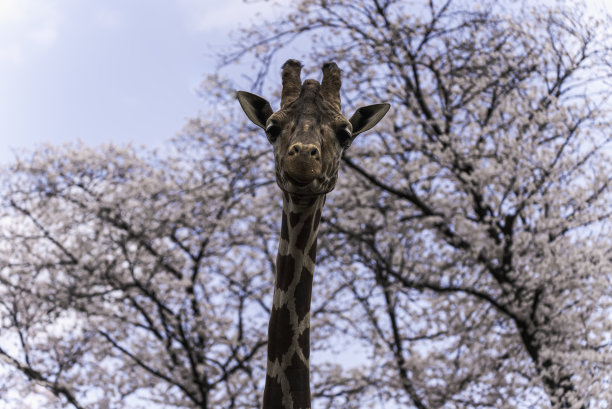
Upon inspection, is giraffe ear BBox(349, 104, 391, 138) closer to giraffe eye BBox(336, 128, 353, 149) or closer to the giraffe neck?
giraffe eye BBox(336, 128, 353, 149)

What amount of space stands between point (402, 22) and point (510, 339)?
17.2 feet

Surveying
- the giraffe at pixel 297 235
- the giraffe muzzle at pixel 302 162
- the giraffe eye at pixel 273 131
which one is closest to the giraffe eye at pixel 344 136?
the giraffe at pixel 297 235

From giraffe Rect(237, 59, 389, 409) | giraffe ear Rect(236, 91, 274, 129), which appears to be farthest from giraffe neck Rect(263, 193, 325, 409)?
giraffe ear Rect(236, 91, 274, 129)

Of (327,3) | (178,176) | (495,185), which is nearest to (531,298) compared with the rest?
(495,185)

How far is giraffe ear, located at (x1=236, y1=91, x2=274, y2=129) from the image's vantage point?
376 centimetres

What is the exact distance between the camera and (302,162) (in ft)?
9.69

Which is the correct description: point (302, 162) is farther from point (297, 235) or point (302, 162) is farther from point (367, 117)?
point (367, 117)

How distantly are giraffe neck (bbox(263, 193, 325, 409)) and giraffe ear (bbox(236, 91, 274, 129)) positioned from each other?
1.97 ft

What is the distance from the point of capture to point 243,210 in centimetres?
1258

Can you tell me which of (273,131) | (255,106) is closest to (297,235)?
(273,131)

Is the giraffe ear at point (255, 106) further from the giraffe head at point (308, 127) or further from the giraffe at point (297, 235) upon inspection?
the giraffe at point (297, 235)

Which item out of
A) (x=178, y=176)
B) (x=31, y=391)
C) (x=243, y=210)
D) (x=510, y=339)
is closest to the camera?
(x=510, y=339)

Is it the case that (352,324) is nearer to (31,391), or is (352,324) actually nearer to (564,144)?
(564,144)

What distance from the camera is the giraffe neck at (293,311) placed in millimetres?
3305
